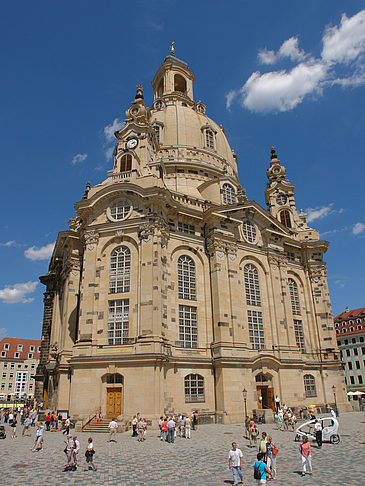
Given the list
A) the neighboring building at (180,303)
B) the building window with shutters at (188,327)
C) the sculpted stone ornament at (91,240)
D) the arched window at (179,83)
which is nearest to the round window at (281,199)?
the neighboring building at (180,303)

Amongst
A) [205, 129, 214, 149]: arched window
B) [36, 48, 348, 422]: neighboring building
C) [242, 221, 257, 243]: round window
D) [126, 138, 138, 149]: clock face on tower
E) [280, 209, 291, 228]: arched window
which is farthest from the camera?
[205, 129, 214, 149]: arched window

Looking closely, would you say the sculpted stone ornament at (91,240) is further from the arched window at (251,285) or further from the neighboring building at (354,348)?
the neighboring building at (354,348)

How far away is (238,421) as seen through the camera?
117 feet

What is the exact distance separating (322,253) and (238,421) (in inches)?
1082

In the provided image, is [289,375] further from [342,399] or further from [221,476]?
[221,476]

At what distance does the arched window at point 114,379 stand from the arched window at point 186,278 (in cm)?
979

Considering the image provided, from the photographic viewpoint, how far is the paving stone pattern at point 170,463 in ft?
50.1

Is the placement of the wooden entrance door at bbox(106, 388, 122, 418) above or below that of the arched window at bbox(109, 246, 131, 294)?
below

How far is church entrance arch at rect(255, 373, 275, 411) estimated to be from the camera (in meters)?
39.3

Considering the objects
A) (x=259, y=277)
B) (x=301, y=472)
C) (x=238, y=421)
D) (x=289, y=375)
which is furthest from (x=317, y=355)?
(x=301, y=472)

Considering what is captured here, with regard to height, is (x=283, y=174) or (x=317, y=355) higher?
(x=283, y=174)

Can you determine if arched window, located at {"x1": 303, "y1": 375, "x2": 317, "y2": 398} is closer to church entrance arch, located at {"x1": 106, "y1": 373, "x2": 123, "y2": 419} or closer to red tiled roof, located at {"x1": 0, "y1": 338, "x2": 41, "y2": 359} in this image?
church entrance arch, located at {"x1": 106, "y1": 373, "x2": 123, "y2": 419}

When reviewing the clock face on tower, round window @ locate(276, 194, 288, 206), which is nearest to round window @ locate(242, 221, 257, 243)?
round window @ locate(276, 194, 288, 206)

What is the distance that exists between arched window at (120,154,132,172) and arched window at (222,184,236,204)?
39.9 ft
